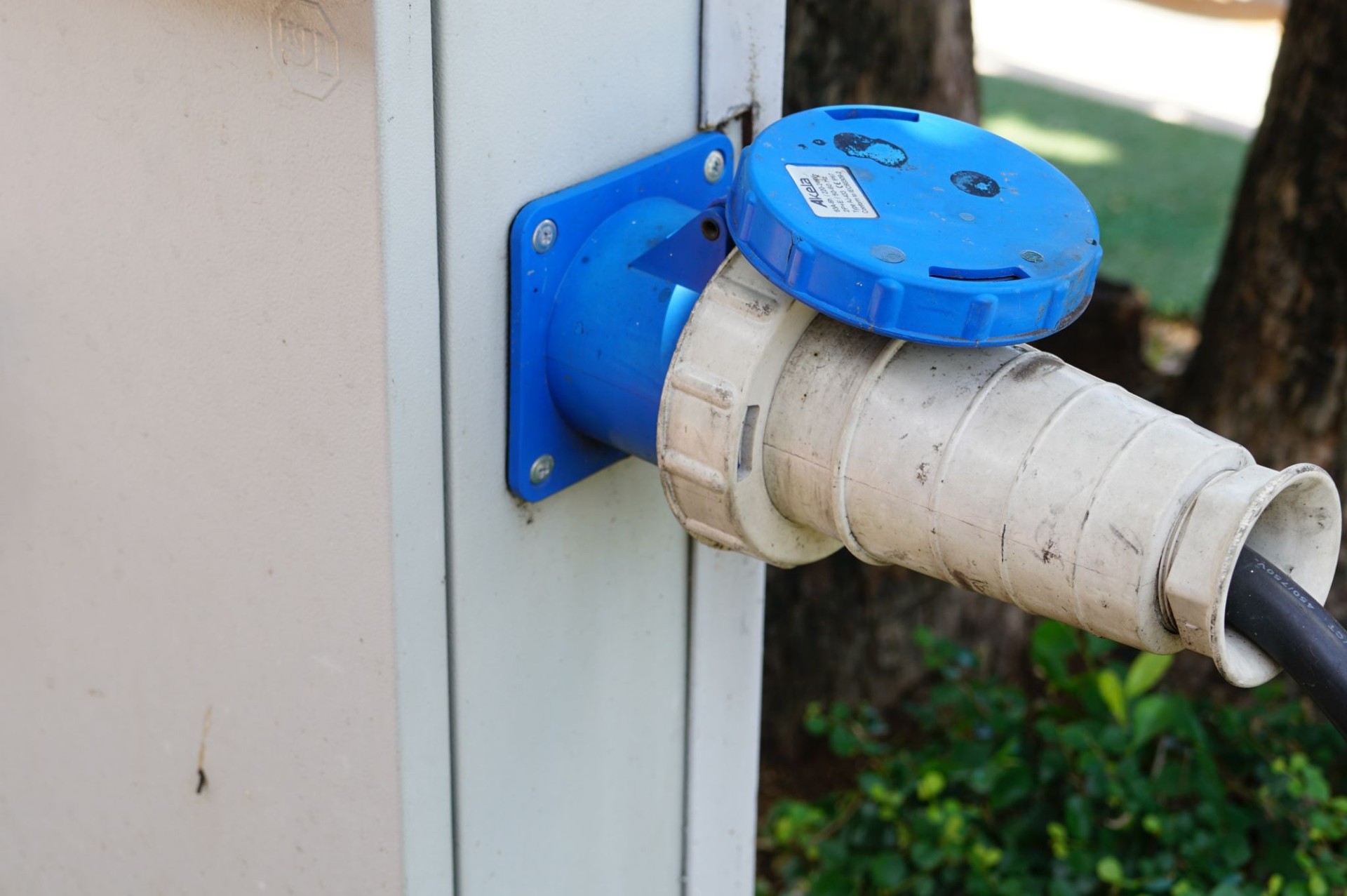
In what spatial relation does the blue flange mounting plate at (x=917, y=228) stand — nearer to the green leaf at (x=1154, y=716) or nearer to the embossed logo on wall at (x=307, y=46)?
the embossed logo on wall at (x=307, y=46)

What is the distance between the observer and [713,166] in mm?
1196

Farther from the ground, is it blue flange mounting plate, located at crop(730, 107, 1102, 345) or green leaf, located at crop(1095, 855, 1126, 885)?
blue flange mounting plate, located at crop(730, 107, 1102, 345)

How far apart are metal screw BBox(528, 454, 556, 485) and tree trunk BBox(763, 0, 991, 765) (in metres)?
1.58

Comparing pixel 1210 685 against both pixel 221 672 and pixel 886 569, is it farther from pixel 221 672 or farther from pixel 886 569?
pixel 221 672

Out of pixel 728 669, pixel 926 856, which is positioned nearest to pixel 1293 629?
pixel 728 669

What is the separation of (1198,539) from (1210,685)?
7.86ft

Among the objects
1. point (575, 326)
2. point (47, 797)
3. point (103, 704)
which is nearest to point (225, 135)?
point (575, 326)

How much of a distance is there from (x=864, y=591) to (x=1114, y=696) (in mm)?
630

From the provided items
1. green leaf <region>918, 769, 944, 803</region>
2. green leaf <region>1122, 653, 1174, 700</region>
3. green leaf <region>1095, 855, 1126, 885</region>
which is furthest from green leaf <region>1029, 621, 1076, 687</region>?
green leaf <region>1095, 855, 1126, 885</region>

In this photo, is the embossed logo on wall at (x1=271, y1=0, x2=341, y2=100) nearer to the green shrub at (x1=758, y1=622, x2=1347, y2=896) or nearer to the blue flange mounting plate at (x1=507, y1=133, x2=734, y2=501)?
the blue flange mounting plate at (x1=507, y1=133, x2=734, y2=501)

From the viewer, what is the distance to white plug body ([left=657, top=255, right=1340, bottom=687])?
2.87 feet

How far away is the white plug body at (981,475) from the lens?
2.87 ft

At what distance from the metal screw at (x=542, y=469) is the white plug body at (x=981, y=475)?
0.41ft

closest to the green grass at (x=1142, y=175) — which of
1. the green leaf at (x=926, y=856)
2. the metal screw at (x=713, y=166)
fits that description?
the green leaf at (x=926, y=856)
